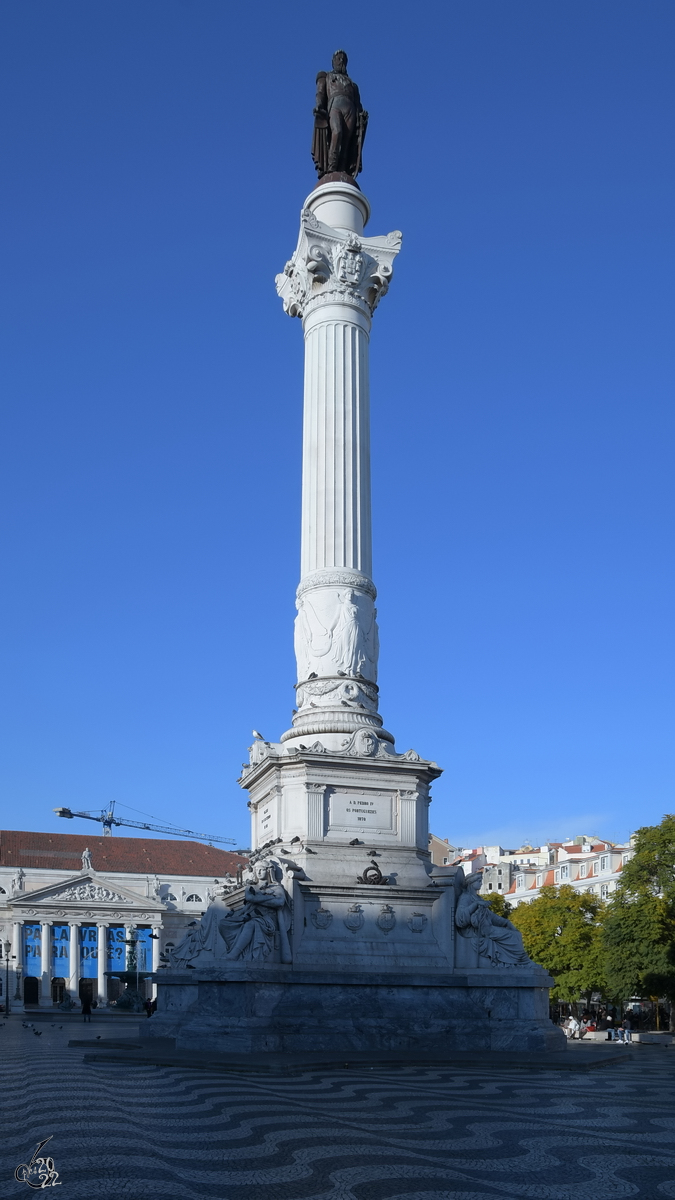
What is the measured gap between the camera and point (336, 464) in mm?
29984

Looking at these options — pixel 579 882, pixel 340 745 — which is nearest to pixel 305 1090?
pixel 340 745

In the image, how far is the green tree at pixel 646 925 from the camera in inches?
1957

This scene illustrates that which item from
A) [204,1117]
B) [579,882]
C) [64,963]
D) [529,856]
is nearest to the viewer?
[204,1117]

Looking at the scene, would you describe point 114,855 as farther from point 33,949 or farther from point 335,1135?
point 335,1135

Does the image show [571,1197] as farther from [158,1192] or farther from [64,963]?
[64,963]

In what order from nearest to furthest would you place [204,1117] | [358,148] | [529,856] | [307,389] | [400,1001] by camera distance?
[204,1117] → [400,1001] → [307,389] → [358,148] → [529,856]

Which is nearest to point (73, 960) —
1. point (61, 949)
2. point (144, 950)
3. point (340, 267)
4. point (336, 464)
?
point (61, 949)

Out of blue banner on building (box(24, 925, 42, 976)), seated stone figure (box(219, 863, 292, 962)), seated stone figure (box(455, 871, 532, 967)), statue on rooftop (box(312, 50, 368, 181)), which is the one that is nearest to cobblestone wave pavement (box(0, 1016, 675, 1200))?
seated stone figure (box(219, 863, 292, 962))

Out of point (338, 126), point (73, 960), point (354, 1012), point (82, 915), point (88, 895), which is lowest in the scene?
point (73, 960)

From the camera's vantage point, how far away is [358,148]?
34.0 metres

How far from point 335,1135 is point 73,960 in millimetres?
102376

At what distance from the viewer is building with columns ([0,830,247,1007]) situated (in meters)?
106

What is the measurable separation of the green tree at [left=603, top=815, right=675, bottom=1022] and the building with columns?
57.6 m

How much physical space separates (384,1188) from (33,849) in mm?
109186
